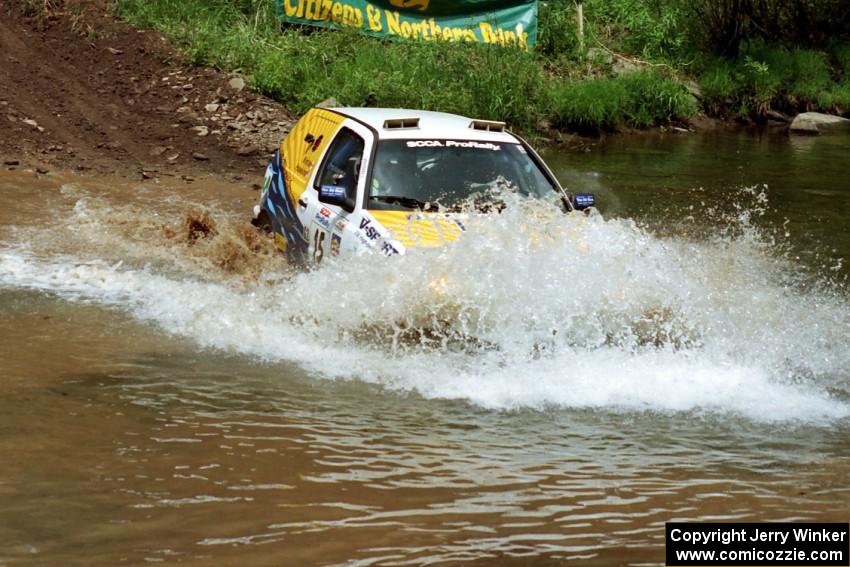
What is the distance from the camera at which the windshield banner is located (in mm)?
19531

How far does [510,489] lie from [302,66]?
13380 mm

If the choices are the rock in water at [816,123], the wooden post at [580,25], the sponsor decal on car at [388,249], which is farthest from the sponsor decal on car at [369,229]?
the rock in water at [816,123]

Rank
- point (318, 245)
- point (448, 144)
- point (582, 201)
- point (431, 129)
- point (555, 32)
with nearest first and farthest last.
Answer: point (582, 201) < point (318, 245) < point (448, 144) < point (431, 129) < point (555, 32)

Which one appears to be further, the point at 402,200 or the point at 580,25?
the point at 580,25

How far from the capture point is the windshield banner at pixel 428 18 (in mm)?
19531

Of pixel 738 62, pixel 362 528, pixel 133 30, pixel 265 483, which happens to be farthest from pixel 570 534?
pixel 738 62

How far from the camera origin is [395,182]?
8.52 metres

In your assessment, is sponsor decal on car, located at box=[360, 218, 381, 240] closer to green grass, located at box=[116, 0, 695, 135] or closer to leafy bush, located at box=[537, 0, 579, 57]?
green grass, located at box=[116, 0, 695, 135]

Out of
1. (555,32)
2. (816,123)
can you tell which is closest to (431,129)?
(555,32)

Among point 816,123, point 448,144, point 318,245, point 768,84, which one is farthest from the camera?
point 768,84

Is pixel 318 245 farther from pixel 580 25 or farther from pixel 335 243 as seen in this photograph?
pixel 580 25

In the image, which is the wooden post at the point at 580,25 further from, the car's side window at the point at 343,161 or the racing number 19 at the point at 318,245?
the racing number 19 at the point at 318,245

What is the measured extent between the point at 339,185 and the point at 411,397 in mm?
2575

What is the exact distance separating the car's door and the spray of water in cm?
23
